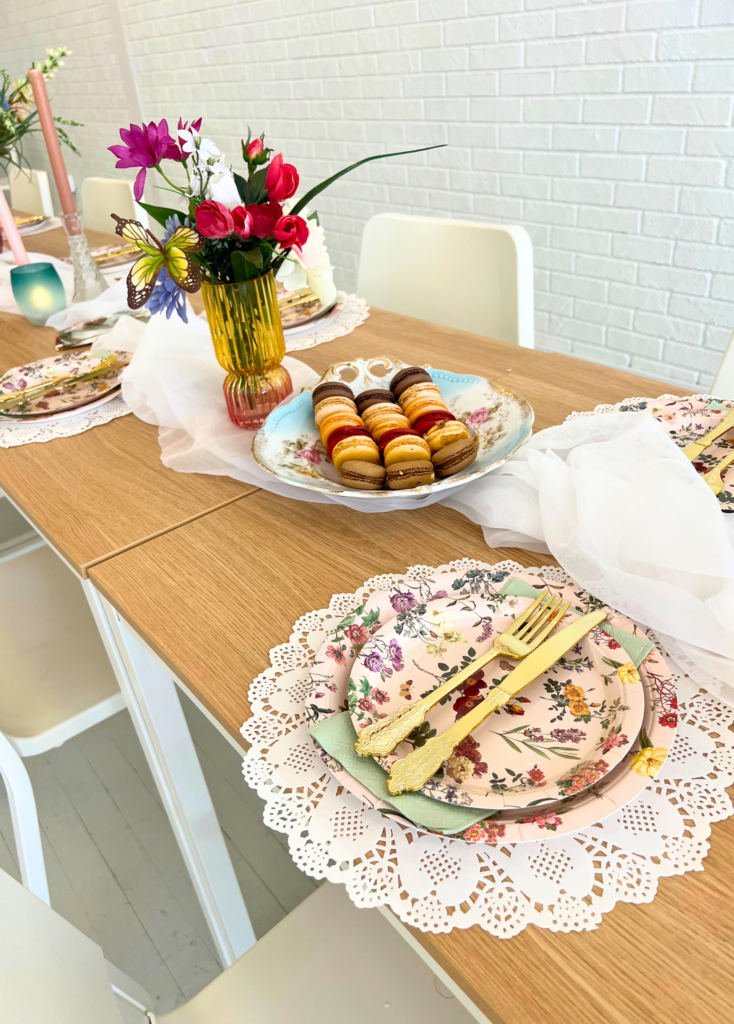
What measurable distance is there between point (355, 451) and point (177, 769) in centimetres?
48

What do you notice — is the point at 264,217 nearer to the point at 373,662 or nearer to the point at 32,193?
the point at 373,662

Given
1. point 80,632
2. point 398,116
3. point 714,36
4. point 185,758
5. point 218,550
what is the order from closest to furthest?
1. point 218,550
2. point 185,758
3. point 80,632
4. point 714,36
5. point 398,116

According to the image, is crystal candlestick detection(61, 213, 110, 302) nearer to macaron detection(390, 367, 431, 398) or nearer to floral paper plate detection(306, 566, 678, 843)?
macaron detection(390, 367, 431, 398)

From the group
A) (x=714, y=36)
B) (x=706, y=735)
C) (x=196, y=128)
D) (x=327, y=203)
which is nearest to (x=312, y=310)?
(x=196, y=128)

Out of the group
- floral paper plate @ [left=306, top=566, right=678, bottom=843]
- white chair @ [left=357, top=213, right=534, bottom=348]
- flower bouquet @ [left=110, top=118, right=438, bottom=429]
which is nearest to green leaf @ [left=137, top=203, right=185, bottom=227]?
flower bouquet @ [left=110, top=118, right=438, bottom=429]

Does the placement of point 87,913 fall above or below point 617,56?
below

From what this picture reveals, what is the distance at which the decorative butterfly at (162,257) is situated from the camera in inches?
31.6

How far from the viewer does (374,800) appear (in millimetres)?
463

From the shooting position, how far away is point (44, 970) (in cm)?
49

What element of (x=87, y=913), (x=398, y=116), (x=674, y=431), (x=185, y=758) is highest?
(x=398, y=116)

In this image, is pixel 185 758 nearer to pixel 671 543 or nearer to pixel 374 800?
pixel 374 800

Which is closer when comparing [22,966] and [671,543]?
[22,966]

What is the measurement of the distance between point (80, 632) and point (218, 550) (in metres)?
0.51

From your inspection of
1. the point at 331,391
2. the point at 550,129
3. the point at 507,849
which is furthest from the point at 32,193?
the point at 507,849
